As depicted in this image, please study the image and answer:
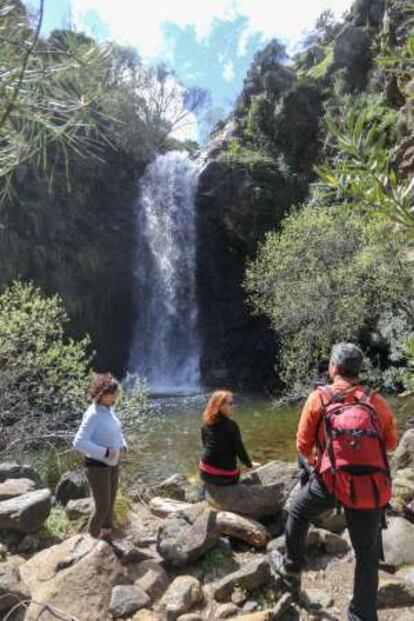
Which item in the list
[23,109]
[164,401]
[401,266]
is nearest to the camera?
[23,109]

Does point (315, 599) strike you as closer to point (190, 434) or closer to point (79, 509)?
point (79, 509)

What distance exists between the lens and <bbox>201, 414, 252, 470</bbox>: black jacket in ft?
19.2

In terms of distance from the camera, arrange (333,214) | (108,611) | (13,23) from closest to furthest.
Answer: (13,23)
(108,611)
(333,214)

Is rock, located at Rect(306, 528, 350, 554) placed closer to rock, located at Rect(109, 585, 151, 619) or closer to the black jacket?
the black jacket

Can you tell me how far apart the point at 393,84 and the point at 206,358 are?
1483cm

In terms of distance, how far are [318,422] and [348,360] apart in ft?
1.50

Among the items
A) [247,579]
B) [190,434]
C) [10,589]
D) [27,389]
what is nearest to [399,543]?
[247,579]

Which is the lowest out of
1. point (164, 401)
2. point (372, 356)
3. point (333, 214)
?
point (164, 401)

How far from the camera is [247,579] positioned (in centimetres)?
439

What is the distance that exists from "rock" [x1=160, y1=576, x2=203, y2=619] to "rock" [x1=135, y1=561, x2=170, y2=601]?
10 centimetres

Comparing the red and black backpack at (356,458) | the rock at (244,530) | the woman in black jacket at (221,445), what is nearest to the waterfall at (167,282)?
the woman in black jacket at (221,445)

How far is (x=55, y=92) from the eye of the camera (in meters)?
2.02

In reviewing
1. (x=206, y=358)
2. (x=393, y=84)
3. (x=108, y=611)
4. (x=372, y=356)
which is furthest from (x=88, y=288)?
(x=108, y=611)

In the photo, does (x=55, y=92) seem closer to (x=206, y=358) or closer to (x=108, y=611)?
(x=108, y=611)
